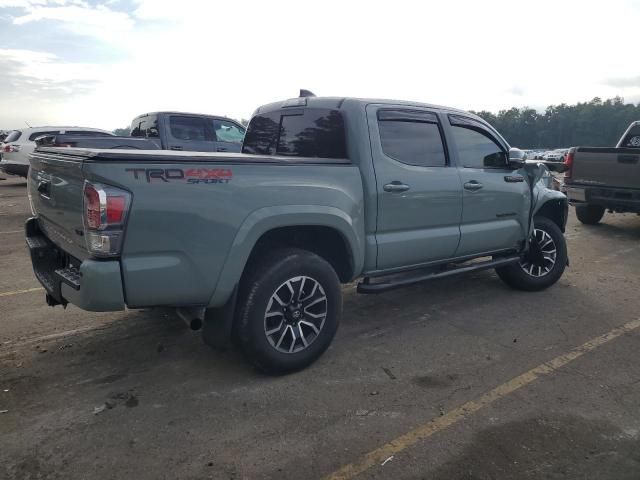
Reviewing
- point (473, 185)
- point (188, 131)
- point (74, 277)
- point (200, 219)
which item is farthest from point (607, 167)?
point (74, 277)

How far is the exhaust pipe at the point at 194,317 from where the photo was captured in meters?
3.13

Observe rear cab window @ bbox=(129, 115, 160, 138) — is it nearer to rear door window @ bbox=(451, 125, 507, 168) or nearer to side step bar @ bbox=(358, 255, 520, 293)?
rear door window @ bbox=(451, 125, 507, 168)

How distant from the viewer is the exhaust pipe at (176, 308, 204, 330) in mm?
3127

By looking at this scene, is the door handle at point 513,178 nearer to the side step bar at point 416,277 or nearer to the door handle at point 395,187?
the side step bar at point 416,277

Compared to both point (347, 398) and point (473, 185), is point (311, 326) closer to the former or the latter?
point (347, 398)

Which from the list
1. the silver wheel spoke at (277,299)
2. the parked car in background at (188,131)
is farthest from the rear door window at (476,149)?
the parked car in background at (188,131)

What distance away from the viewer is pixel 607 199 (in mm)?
8555

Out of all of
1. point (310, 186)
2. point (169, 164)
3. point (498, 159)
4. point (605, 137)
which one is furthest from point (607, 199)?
point (605, 137)

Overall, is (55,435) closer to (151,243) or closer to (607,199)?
(151,243)

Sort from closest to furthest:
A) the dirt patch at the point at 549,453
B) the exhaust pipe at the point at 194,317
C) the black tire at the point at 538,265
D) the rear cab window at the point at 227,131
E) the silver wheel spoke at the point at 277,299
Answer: the dirt patch at the point at 549,453 → the exhaust pipe at the point at 194,317 → the silver wheel spoke at the point at 277,299 → the black tire at the point at 538,265 → the rear cab window at the point at 227,131

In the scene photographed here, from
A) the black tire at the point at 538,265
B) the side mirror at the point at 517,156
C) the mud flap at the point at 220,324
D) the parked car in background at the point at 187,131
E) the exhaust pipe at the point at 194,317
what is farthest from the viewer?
the parked car in background at the point at 187,131

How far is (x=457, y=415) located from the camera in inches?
121

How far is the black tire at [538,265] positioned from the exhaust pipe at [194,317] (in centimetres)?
357

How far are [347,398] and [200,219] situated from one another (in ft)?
4.80
